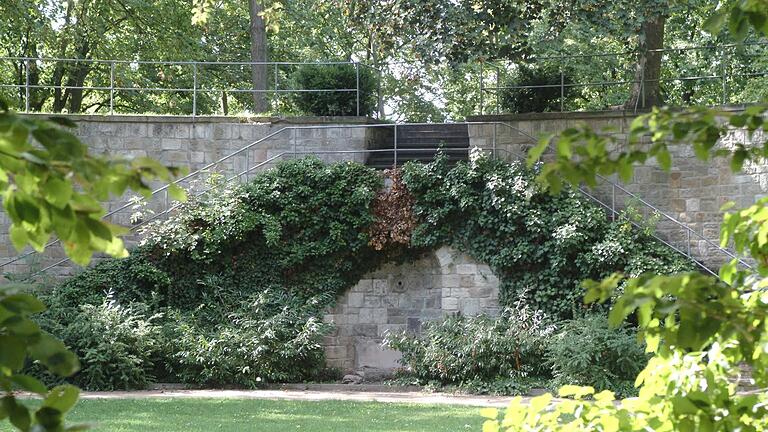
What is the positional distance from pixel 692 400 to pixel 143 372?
35.4ft

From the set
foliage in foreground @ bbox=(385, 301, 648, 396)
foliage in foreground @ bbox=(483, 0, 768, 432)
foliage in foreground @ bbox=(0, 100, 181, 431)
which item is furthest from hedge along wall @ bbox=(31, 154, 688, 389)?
foliage in foreground @ bbox=(0, 100, 181, 431)

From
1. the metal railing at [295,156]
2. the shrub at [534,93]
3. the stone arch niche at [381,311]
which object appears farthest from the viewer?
the shrub at [534,93]

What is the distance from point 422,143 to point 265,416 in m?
7.06

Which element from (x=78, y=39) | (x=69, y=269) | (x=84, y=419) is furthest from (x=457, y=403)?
(x=78, y=39)

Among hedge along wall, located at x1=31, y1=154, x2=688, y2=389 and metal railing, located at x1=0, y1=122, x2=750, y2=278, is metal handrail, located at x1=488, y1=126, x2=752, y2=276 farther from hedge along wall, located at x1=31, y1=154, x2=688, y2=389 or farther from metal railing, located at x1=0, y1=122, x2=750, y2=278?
hedge along wall, located at x1=31, y1=154, x2=688, y2=389

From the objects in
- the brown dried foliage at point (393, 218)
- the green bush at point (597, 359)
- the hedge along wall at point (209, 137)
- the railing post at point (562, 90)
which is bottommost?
the green bush at point (597, 359)

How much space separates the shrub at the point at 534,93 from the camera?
15.1m

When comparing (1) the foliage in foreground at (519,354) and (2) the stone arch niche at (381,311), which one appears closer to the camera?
(1) the foliage in foreground at (519,354)

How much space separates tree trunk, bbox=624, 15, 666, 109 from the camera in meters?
14.5

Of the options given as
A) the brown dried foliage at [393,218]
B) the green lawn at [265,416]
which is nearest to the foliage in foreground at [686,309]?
the green lawn at [265,416]

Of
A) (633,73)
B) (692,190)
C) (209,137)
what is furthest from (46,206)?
(633,73)

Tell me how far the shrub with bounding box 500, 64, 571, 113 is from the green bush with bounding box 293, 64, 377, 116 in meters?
2.17

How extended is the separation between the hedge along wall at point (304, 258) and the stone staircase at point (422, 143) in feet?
3.06

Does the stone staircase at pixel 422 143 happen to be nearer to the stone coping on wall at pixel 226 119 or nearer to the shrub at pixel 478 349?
the stone coping on wall at pixel 226 119
